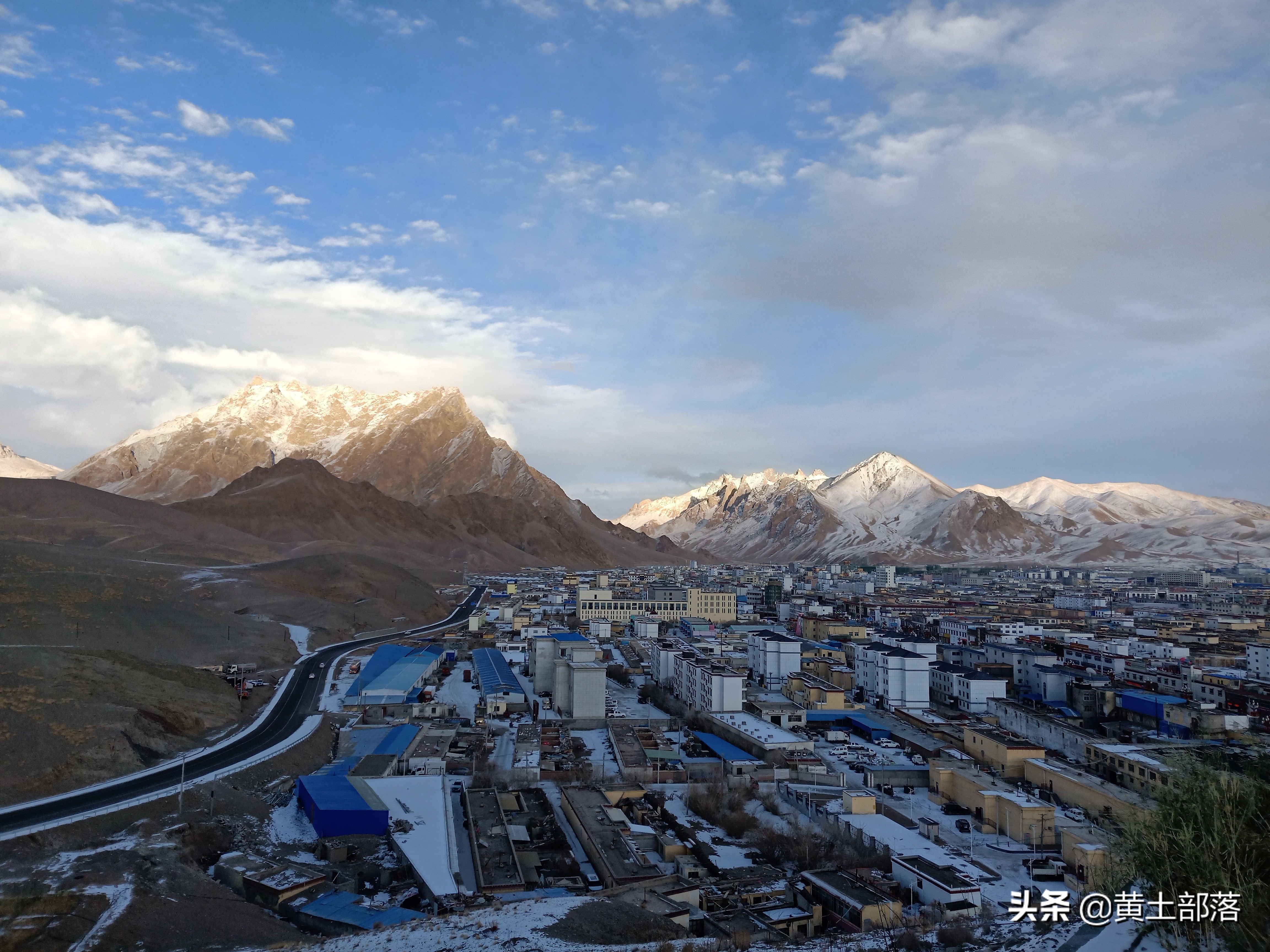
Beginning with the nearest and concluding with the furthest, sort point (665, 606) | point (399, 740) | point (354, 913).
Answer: point (354, 913)
point (399, 740)
point (665, 606)

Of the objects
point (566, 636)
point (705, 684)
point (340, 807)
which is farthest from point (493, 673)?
point (340, 807)

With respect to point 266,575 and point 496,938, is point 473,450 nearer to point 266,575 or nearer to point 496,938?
point 266,575

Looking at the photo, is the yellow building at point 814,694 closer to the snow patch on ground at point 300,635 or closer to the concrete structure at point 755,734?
the concrete structure at point 755,734

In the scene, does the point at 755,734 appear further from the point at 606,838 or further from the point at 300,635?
the point at 300,635

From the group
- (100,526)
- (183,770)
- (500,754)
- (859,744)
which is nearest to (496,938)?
(183,770)

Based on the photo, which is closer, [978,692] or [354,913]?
[354,913]

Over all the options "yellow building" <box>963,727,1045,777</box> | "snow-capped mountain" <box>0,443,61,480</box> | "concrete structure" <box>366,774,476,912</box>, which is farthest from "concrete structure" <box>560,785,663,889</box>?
"snow-capped mountain" <box>0,443,61,480</box>
